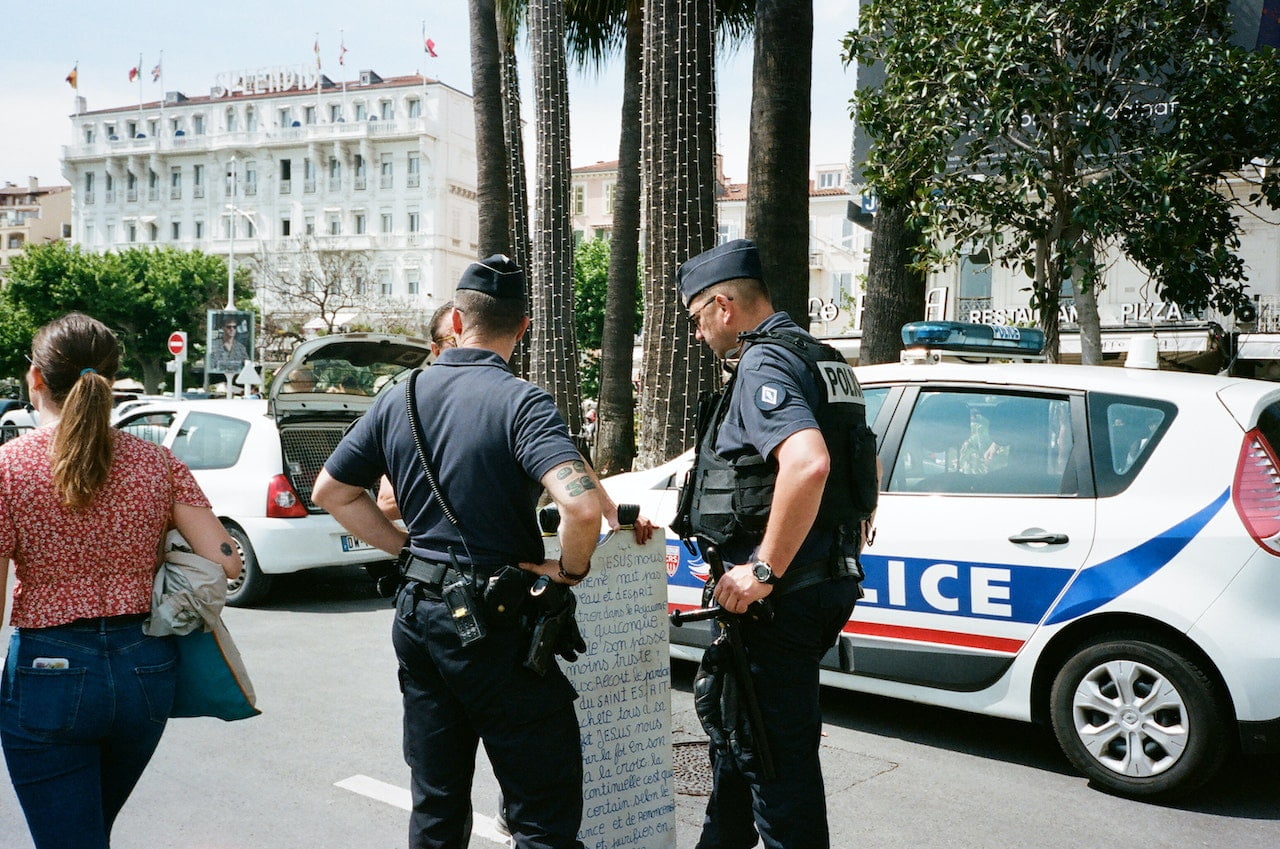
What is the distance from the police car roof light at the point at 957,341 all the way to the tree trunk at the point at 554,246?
22.4 ft

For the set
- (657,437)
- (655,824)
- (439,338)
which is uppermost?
(439,338)

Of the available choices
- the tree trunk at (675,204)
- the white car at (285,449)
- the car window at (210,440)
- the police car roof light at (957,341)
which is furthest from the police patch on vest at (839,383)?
the car window at (210,440)

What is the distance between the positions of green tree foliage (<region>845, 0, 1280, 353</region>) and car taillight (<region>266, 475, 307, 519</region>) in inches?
196

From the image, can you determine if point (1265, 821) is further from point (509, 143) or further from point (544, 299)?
point (509, 143)

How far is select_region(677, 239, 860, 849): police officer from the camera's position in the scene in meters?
2.85

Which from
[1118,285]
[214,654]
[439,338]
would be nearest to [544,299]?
[439,338]

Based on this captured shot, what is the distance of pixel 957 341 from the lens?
5.83 meters

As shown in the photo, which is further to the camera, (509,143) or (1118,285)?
(1118,285)

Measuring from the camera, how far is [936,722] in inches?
210

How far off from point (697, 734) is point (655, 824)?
1618 millimetres

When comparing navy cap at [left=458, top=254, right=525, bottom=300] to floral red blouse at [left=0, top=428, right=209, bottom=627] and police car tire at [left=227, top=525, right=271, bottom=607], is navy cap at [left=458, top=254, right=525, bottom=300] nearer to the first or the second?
floral red blouse at [left=0, top=428, right=209, bottom=627]

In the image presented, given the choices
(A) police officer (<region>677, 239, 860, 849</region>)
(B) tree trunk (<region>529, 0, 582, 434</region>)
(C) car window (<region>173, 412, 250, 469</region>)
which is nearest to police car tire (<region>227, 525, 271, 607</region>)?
(C) car window (<region>173, 412, 250, 469</region>)

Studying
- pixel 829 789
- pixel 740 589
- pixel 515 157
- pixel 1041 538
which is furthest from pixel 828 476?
pixel 515 157

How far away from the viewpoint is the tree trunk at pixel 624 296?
1481 centimetres
